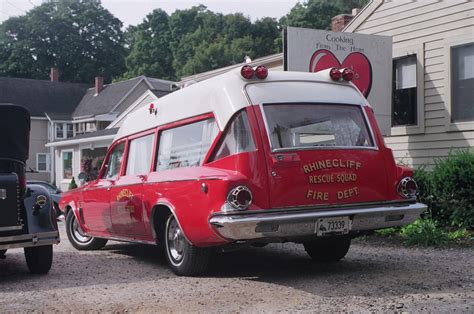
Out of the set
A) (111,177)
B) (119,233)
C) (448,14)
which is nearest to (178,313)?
(119,233)

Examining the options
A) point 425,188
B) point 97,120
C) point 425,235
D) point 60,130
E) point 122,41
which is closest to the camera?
point 425,235

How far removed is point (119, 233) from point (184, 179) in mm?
2226

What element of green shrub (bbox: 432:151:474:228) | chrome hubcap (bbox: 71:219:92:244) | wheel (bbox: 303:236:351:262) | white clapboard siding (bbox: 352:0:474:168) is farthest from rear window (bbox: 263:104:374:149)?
white clapboard siding (bbox: 352:0:474:168)

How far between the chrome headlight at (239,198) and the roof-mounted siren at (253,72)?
4.34 ft

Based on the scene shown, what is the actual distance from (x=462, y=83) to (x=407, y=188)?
5784 millimetres

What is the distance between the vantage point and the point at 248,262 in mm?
7926

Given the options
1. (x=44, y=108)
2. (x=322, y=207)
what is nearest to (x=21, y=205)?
(x=322, y=207)

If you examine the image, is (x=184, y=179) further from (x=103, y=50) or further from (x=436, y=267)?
(x=103, y=50)

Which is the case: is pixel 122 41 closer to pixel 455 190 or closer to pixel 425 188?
pixel 425 188

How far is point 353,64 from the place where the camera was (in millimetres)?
11992

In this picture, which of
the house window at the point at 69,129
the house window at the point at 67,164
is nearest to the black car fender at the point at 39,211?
the house window at the point at 67,164

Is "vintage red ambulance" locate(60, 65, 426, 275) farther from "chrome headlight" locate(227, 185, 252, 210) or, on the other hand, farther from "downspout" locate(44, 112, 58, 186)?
"downspout" locate(44, 112, 58, 186)

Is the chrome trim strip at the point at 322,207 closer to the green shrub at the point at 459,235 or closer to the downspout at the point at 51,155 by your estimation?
the green shrub at the point at 459,235

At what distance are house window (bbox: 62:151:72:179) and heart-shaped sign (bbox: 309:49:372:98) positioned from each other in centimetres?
2480
